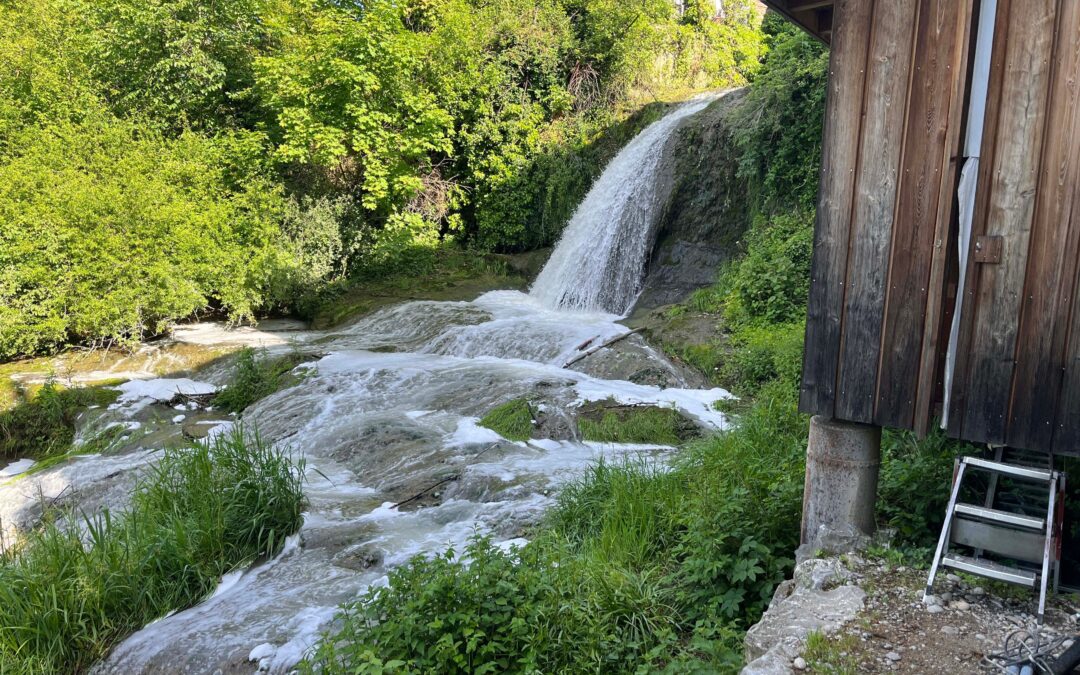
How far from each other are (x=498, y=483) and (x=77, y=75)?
50.0ft

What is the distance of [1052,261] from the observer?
3.09m

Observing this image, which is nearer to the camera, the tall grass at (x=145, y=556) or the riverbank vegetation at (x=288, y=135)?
the tall grass at (x=145, y=556)

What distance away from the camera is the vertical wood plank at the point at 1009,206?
312cm

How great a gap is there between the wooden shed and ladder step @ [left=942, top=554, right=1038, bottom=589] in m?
0.53

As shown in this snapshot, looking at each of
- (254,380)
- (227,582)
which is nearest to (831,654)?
(227,582)

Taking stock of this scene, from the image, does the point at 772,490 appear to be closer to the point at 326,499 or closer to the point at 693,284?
the point at 326,499

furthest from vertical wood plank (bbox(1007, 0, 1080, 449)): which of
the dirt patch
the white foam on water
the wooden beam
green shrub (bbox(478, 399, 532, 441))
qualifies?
green shrub (bbox(478, 399, 532, 441))

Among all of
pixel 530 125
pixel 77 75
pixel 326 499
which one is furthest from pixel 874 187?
pixel 77 75

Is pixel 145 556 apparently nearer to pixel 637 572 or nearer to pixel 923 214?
pixel 637 572

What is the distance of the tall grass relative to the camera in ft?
13.7

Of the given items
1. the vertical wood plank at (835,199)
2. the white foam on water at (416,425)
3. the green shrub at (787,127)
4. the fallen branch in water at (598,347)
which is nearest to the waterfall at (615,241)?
the white foam on water at (416,425)

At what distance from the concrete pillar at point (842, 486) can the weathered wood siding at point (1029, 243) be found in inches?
20.6

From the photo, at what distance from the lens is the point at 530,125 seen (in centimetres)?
1706

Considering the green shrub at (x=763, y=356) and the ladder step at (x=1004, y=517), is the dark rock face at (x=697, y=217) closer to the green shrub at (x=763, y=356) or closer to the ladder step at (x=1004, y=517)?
the green shrub at (x=763, y=356)
